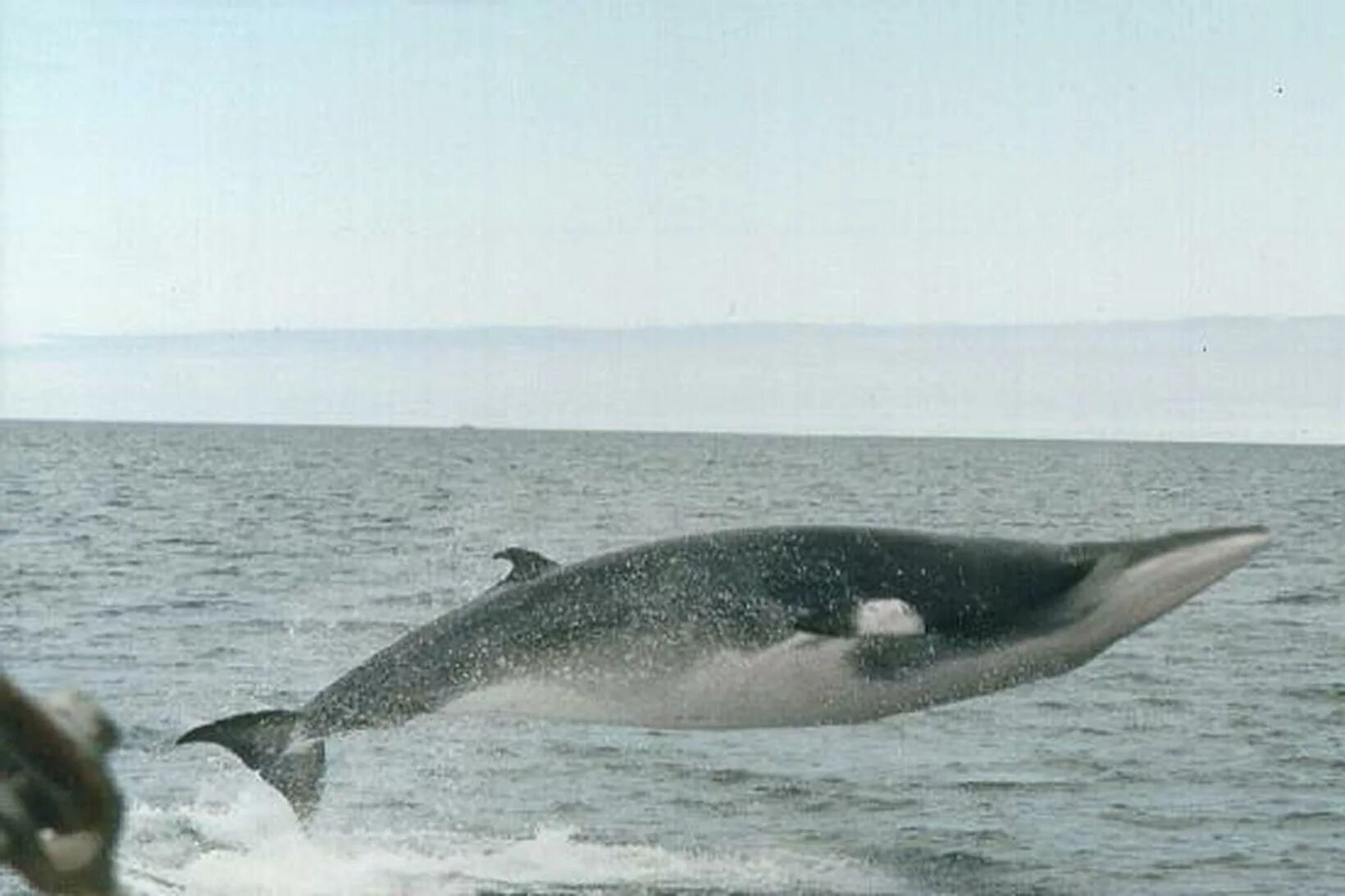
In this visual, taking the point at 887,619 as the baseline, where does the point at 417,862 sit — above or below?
below

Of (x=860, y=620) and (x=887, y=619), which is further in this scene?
(x=887, y=619)

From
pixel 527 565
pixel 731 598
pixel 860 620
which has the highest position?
pixel 527 565

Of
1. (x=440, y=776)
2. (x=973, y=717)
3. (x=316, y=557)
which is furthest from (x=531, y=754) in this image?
(x=316, y=557)

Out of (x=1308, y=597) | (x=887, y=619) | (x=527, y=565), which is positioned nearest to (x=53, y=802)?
(x=887, y=619)

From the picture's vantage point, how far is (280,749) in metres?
11.4

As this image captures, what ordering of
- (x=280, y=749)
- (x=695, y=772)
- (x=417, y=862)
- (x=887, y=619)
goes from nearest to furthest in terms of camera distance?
(x=887, y=619)
(x=280, y=749)
(x=417, y=862)
(x=695, y=772)

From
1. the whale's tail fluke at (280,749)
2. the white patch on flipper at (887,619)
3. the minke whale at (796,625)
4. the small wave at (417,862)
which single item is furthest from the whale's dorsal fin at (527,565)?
the small wave at (417,862)

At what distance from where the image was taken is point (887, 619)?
32.5 ft

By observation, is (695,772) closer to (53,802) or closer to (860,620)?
(860,620)

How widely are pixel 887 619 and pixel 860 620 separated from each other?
175 millimetres

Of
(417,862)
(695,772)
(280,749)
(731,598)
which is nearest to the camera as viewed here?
(731,598)

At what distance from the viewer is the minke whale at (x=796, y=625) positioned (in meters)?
9.97

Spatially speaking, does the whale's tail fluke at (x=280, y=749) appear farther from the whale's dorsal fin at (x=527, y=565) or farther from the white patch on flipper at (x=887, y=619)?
the white patch on flipper at (x=887, y=619)

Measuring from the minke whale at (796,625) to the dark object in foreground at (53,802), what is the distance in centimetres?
853
